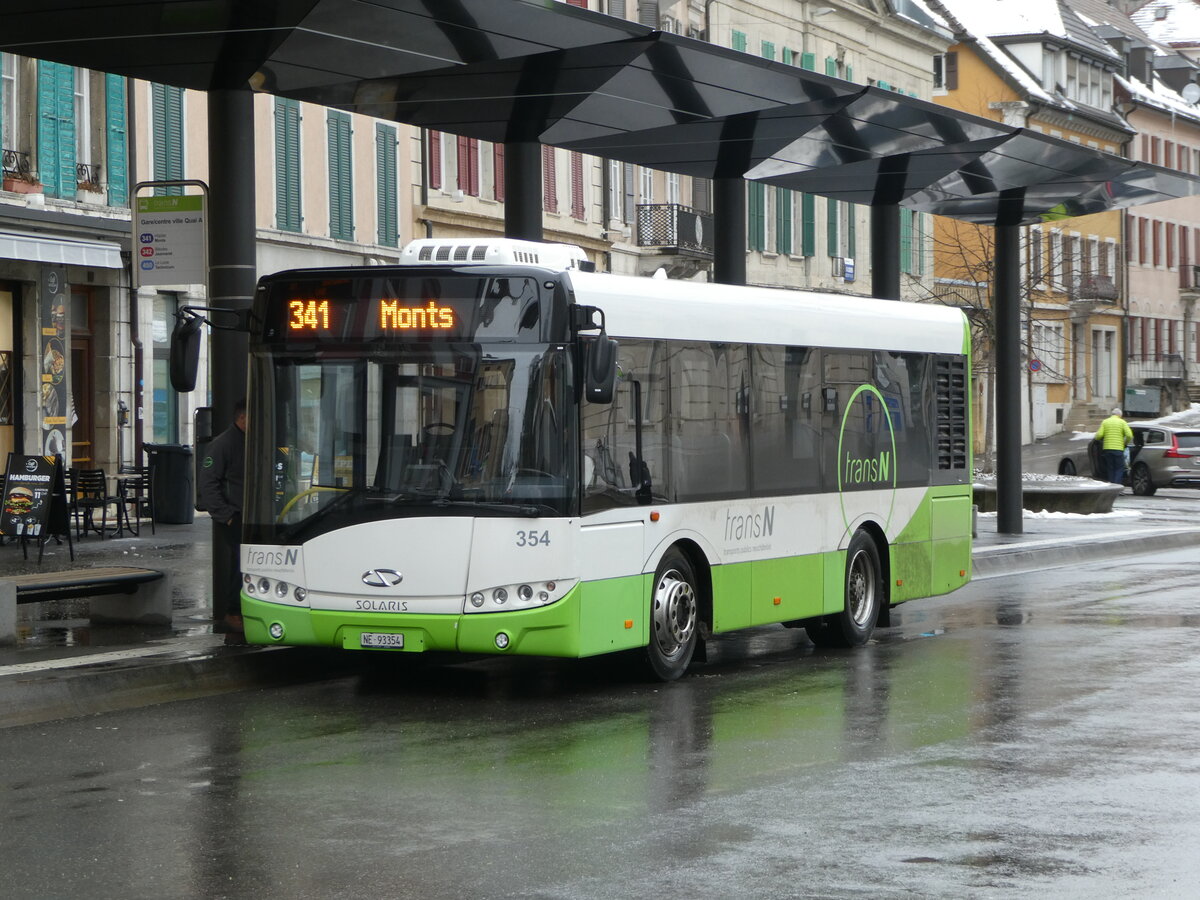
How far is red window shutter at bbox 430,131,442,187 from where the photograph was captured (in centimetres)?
3700

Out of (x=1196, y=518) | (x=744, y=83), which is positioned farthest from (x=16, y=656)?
(x=1196, y=518)

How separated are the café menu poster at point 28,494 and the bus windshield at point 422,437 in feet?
30.8

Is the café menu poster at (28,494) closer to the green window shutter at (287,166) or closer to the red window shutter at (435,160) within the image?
the green window shutter at (287,166)

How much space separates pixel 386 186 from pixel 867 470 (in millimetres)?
21020

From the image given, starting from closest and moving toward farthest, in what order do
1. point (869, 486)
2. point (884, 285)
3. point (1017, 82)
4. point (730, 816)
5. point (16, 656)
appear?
point (730, 816), point (16, 656), point (869, 486), point (884, 285), point (1017, 82)

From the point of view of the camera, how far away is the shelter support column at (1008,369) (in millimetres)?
27922

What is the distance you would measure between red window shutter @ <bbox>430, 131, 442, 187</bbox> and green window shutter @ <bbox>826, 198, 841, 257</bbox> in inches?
712

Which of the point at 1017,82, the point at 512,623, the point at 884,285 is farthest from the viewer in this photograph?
the point at 1017,82

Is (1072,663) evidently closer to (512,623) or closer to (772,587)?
(772,587)

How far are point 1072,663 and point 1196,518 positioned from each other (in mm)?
21828

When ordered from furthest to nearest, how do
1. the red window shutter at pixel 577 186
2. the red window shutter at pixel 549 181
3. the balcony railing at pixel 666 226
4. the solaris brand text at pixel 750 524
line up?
the balcony railing at pixel 666 226 → the red window shutter at pixel 577 186 → the red window shutter at pixel 549 181 → the solaris brand text at pixel 750 524

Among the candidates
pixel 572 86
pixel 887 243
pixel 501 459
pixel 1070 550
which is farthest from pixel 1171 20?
pixel 501 459

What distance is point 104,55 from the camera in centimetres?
1448

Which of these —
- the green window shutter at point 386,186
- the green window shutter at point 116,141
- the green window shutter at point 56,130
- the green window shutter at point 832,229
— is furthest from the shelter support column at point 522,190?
the green window shutter at point 832,229
